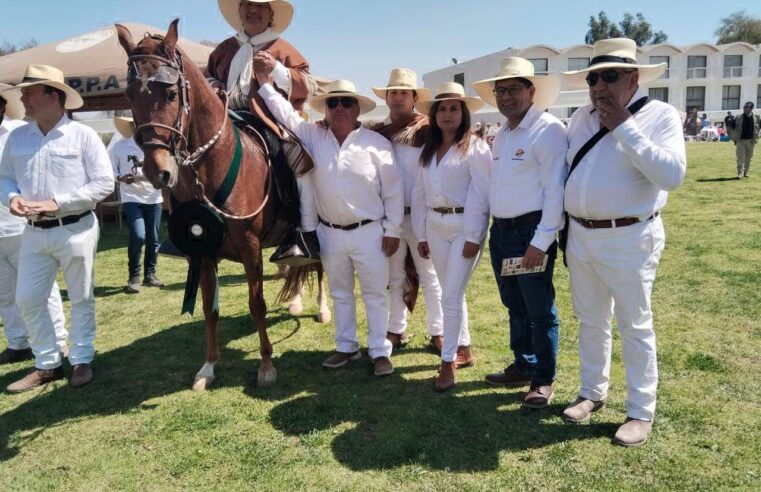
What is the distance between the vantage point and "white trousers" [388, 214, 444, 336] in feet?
15.5

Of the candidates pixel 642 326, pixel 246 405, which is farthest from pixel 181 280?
pixel 642 326

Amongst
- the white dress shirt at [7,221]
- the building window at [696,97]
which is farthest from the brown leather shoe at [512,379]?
the building window at [696,97]

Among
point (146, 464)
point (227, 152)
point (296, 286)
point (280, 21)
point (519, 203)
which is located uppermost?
point (280, 21)

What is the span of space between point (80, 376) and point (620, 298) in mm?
4178

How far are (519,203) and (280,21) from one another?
2861 millimetres

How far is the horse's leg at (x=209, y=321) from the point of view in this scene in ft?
14.5

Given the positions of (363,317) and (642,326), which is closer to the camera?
(642,326)

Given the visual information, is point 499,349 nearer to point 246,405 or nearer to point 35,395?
point 246,405

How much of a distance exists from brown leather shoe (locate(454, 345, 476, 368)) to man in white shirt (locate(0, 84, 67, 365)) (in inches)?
136

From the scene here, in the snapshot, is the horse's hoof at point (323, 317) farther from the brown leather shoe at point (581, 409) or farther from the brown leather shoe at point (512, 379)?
the brown leather shoe at point (581, 409)

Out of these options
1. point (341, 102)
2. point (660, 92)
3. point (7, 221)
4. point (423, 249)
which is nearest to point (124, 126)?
point (7, 221)

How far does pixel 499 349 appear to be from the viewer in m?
4.93

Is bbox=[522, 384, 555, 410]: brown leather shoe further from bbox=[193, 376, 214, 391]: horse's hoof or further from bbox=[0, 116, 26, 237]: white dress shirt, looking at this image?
bbox=[0, 116, 26, 237]: white dress shirt

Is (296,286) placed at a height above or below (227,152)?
below
